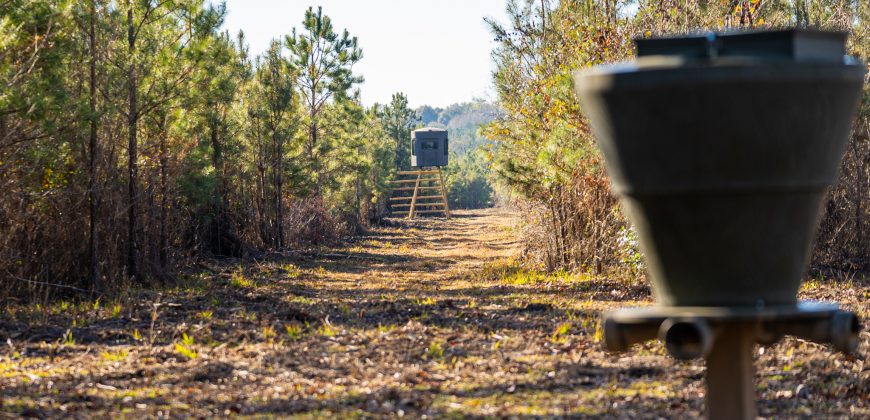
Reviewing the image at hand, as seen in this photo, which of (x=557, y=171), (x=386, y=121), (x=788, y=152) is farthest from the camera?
(x=386, y=121)

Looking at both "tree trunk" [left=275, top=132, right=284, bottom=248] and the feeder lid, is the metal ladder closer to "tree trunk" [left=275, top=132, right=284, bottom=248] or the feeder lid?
"tree trunk" [left=275, top=132, right=284, bottom=248]

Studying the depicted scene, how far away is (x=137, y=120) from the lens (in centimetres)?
1348

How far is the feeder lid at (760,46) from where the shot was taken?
3977 millimetres

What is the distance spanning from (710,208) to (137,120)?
435 inches

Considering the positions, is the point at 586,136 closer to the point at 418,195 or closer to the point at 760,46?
the point at 760,46

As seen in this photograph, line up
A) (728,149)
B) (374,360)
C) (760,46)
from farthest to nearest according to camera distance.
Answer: (374,360) → (760,46) → (728,149)

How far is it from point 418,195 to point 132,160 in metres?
36.3

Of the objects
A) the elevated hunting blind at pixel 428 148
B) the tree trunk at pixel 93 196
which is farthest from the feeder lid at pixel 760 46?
the elevated hunting blind at pixel 428 148

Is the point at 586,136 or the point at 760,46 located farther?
the point at 586,136

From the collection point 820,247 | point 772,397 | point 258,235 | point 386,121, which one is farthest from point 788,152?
point 386,121

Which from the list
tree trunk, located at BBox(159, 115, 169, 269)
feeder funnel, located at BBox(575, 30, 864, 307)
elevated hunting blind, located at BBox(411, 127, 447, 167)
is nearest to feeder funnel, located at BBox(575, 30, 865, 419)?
feeder funnel, located at BBox(575, 30, 864, 307)

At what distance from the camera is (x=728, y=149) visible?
382cm

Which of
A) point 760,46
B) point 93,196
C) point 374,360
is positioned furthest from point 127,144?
point 760,46

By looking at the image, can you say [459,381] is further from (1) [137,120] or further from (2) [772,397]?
(1) [137,120]
